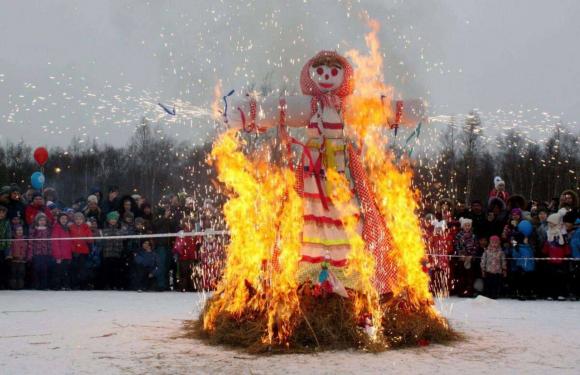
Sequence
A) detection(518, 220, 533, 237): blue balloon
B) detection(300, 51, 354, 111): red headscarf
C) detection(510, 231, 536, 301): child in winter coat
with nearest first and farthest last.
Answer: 1. detection(300, 51, 354, 111): red headscarf
2. detection(510, 231, 536, 301): child in winter coat
3. detection(518, 220, 533, 237): blue balloon

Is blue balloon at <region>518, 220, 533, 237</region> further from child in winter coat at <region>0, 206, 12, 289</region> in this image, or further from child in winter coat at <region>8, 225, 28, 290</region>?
child in winter coat at <region>0, 206, 12, 289</region>

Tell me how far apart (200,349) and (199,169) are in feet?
85.1

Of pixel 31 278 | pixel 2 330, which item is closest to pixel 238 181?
pixel 2 330

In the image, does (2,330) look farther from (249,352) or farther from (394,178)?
(394,178)

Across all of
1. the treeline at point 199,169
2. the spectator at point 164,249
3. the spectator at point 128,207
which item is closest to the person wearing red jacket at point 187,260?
the spectator at point 164,249

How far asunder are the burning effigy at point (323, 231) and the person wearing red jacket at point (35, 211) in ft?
22.9

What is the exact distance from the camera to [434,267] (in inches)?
467

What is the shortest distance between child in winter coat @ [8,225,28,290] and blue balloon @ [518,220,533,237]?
8980 mm

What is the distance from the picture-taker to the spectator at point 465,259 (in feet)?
38.2

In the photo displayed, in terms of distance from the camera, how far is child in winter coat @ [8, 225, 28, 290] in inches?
479

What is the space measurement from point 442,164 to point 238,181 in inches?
1356

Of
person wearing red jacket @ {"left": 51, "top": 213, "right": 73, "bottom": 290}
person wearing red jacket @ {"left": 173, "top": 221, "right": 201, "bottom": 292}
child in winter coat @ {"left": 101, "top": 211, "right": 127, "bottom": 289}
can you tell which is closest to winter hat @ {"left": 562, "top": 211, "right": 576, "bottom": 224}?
person wearing red jacket @ {"left": 173, "top": 221, "right": 201, "bottom": 292}

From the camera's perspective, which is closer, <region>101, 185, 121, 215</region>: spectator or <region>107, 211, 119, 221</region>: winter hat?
<region>107, 211, 119, 221</region>: winter hat

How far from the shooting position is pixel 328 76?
24.1 ft
